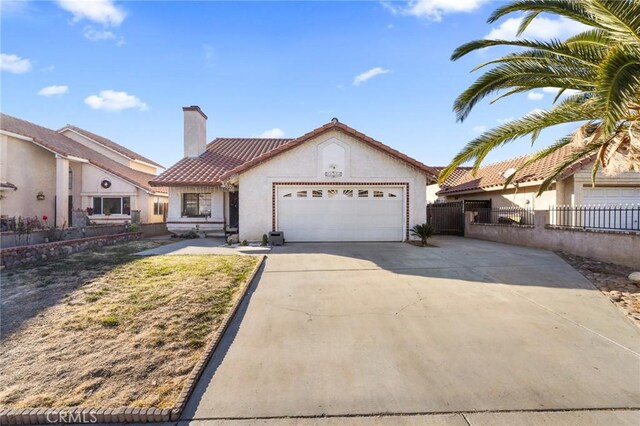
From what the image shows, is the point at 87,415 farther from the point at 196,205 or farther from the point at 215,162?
the point at 215,162

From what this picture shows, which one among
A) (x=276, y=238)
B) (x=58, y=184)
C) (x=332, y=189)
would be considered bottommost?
(x=276, y=238)

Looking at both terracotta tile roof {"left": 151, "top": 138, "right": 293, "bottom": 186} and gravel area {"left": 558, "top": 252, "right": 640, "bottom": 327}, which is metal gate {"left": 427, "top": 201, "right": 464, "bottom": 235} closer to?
gravel area {"left": 558, "top": 252, "right": 640, "bottom": 327}

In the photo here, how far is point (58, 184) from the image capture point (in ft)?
63.7

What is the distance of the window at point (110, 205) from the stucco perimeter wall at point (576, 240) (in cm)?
2194

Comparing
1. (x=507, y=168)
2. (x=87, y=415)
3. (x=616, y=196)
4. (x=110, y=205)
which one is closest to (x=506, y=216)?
(x=616, y=196)

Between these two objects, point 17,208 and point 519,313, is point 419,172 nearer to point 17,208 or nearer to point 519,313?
point 519,313

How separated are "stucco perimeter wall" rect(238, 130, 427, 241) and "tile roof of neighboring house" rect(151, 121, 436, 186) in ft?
1.08

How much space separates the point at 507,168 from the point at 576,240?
29.5 ft

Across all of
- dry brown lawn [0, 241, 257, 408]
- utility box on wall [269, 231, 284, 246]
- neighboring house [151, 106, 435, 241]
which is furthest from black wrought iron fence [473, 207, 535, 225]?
dry brown lawn [0, 241, 257, 408]

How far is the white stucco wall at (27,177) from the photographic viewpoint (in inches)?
693

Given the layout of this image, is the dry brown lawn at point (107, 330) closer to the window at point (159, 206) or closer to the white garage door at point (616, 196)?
the window at point (159, 206)

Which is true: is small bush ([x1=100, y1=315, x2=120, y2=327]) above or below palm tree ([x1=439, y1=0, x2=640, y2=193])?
below

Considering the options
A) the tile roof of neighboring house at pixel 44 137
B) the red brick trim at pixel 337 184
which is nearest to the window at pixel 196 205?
the tile roof of neighboring house at pixel 44 137

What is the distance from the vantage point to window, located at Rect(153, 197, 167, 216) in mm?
23212
